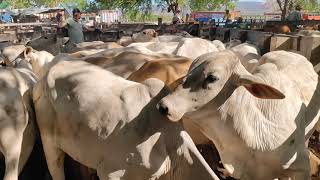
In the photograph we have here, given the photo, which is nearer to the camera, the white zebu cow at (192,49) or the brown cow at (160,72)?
the brown cow at (160,72)

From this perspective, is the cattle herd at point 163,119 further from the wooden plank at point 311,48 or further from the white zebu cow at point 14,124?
the wooden plank at point 311,48

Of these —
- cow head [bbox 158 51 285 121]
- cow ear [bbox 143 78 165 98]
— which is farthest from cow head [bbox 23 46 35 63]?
cow head [bbox 158 51 285 121]

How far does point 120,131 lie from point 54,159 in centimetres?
117

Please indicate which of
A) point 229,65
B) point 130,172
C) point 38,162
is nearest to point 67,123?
point 130,172

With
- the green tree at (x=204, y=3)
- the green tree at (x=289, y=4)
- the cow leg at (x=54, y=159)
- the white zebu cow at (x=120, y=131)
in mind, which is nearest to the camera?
the white zebu cow at (x=120, y=131)

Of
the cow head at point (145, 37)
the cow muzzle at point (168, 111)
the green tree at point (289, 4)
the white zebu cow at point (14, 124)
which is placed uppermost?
the green tree at point (289, 4)

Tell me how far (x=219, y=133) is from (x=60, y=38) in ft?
26.5

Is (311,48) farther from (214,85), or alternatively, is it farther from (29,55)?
(29,55)

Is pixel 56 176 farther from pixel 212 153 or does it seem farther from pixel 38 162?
pixel 212 153

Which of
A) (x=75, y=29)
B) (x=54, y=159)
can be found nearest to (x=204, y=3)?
(x=75, y=29)

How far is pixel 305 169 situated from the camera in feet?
13.4

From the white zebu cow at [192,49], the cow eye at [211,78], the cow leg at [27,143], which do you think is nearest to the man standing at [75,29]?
the white zebu cow at [192,49]

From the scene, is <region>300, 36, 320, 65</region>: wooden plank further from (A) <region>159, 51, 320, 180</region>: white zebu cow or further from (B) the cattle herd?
(A) <region>159, 51, 320, 180</region>: white zebu cow

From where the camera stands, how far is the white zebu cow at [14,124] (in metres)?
4.26
